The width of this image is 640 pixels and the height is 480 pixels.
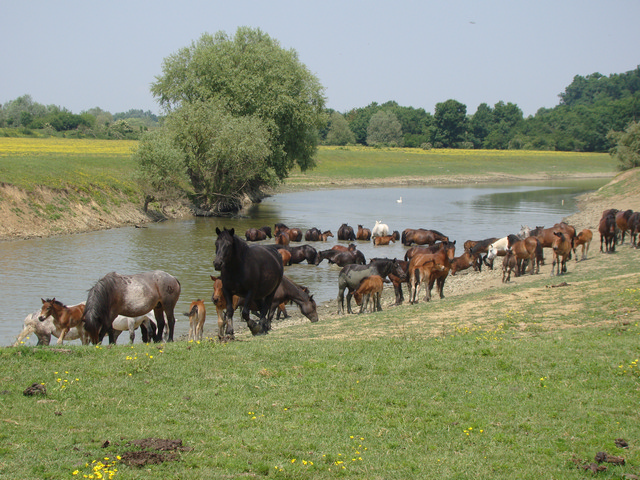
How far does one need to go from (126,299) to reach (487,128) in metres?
148

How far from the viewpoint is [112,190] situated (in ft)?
139

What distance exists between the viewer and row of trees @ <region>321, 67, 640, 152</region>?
132 m

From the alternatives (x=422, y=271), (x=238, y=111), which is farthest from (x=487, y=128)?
(x=422, y=271)

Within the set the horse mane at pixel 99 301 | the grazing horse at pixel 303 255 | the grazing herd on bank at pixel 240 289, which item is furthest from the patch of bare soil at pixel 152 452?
the grazing horse at pixel 303 255

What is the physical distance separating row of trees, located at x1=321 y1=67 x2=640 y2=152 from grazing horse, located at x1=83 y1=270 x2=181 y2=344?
125 m

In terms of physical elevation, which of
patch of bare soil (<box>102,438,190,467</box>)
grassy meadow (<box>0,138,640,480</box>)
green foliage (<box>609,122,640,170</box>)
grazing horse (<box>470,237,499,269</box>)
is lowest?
grazing horse (<box>470,237,499,269</box>)

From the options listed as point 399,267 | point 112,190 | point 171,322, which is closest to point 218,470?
point 171,322

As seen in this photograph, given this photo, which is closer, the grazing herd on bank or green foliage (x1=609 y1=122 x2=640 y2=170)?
the grazing herd on bank

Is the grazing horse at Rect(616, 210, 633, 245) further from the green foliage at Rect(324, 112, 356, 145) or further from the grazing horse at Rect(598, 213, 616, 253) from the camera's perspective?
the green foliage at Rect(324, 112, 356, 145)

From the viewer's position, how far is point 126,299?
1165 cm

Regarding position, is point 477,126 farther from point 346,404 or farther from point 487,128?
point 346,404

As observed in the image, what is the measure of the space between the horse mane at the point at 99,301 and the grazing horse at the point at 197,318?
8.54ft

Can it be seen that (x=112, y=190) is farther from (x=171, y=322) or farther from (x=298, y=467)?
(x=298, y=467)

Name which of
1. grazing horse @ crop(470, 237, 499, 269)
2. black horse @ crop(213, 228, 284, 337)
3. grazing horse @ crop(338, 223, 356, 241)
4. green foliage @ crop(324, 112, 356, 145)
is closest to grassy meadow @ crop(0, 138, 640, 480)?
black horse @ crop(213, 228, 284, 337)
